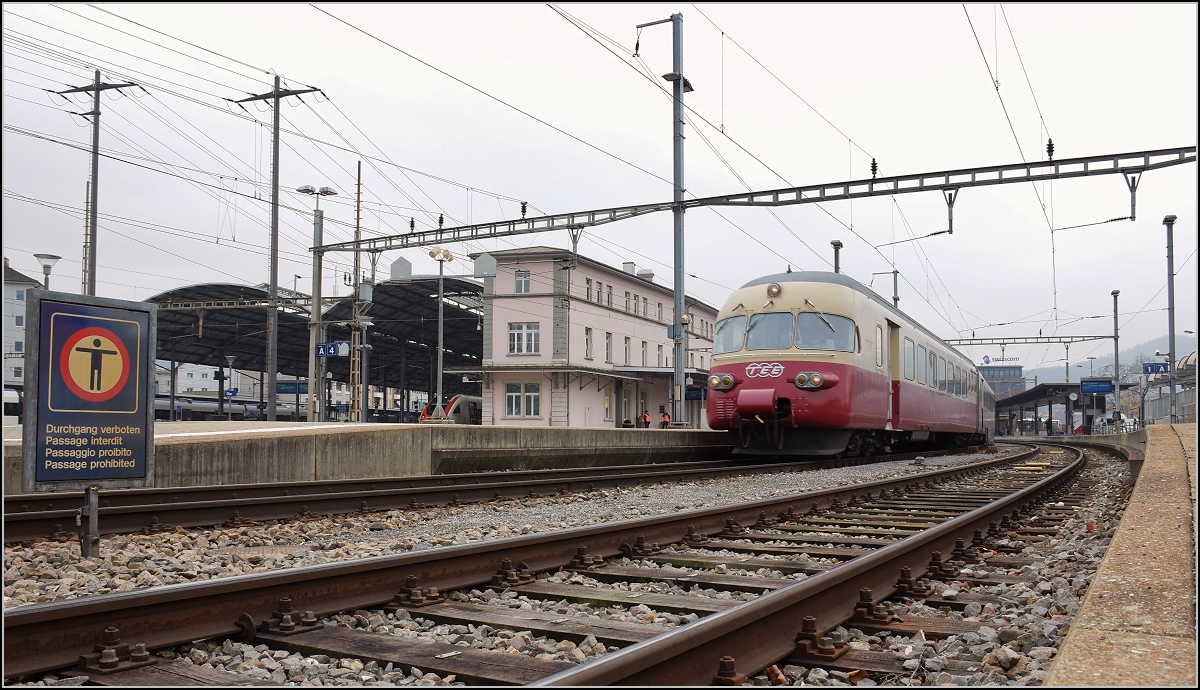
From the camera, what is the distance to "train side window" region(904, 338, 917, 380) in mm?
19366

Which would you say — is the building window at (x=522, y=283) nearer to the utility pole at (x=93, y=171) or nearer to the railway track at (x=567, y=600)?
the utility pole at (x=93, y=171)

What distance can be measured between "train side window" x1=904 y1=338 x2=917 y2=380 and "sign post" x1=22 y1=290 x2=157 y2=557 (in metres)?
15.8

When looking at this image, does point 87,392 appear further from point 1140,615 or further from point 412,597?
point 1140,615

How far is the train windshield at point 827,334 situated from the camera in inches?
630

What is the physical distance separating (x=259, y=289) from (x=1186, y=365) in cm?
3873

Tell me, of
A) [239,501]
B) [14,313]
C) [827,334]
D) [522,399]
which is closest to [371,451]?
[239,501]

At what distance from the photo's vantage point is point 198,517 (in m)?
8.31

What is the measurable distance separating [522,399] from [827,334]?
30.6 metres

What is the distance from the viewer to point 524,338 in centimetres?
4553

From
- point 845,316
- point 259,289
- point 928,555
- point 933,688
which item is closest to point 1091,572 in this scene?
point 928,555

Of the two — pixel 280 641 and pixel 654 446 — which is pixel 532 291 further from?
pixel 280 641

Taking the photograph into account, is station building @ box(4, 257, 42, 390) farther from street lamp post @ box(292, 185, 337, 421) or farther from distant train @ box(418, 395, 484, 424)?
street lamp post @ box(292, 185, 337, 421)

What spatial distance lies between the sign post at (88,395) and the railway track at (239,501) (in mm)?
399

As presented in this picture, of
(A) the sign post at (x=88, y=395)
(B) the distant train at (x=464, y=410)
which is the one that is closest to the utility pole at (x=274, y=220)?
(B) the distant train at (x=464, y=410)
